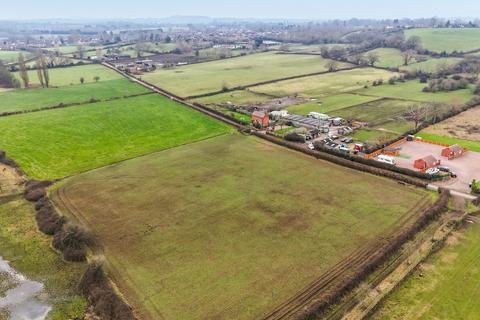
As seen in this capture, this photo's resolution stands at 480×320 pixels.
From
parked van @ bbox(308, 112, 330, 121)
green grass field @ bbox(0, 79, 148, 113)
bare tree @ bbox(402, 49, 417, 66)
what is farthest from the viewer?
bare tree @ bbox(402, 49, 417, 66)

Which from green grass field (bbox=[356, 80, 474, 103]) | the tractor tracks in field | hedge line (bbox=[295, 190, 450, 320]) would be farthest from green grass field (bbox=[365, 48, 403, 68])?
the tractor tracks in field

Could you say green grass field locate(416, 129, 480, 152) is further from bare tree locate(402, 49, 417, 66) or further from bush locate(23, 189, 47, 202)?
bare tree locate(402, 49, 417, 66)

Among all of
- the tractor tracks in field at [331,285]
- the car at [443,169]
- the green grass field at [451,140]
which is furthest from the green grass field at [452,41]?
the tractor tracks in field at [331,285]


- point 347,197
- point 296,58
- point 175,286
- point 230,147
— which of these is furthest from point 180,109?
point 296,58

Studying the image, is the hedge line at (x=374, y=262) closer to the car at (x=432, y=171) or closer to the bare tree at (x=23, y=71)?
the car at (x=432, y=171)

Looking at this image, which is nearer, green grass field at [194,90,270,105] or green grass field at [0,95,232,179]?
green grass field at [0,95,232,179]
